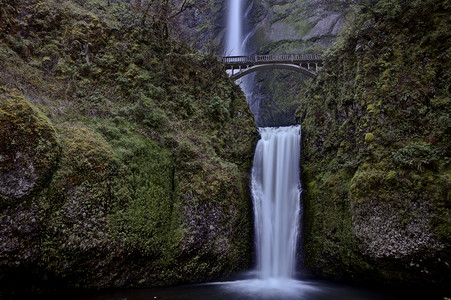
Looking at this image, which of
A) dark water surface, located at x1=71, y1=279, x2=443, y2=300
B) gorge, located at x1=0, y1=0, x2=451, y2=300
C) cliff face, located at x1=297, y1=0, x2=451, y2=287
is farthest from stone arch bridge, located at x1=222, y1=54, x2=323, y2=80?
dark water surface, located at x1=71, y1=279, x2=443, y2=300

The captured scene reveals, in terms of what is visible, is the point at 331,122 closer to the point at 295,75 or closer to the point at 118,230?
the point at 118,230

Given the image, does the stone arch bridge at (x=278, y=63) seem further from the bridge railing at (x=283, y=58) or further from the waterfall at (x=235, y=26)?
the waterfall at (x=235, y=26)

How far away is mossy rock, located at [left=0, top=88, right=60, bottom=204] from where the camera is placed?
5172 mm

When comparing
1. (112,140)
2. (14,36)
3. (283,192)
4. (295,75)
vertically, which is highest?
(295,75)

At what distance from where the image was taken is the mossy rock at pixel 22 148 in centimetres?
517

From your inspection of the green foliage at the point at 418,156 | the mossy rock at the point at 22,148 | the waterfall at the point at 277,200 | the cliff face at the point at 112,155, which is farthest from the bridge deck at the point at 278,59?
the mossy rock at the point at 22,148

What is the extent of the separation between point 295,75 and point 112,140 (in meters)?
20.7

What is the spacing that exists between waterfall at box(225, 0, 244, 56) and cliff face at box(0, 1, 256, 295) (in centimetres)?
1672

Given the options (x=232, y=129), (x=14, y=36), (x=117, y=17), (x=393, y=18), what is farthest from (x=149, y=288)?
(x=393, y=18)

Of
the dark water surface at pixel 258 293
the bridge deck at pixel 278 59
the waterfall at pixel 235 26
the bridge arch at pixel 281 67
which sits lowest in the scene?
the dark water surface at pixel 258 293

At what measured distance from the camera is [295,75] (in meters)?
23.8

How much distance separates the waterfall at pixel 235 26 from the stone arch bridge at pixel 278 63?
9.88 m

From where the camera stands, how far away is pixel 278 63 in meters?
18.2

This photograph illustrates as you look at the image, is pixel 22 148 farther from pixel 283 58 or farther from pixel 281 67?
pixel 283 58
